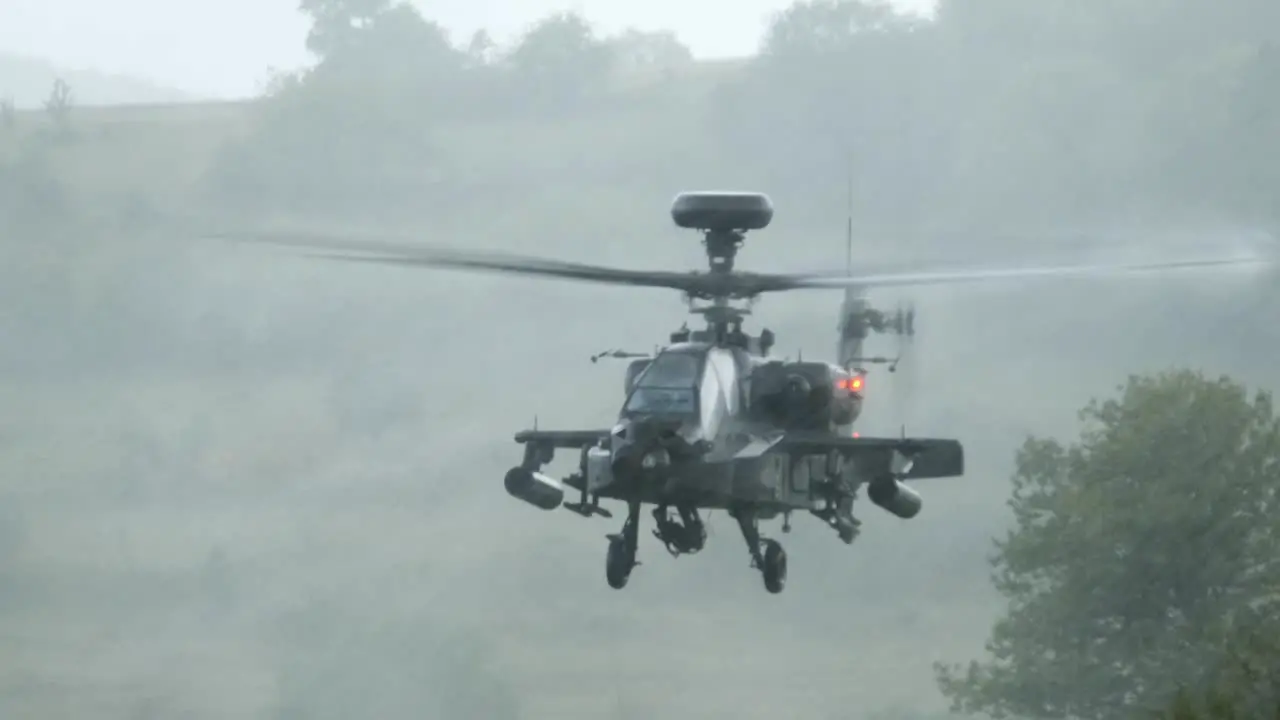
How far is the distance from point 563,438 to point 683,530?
2.04 meters

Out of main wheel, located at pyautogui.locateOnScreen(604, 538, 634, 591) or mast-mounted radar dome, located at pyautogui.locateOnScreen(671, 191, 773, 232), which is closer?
main wheel, located at pyautogui.locateOnScreen(604, 538, 634, 591)

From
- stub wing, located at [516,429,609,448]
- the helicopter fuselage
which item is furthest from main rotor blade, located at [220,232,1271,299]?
stub wing, located at [516,429,609,448]

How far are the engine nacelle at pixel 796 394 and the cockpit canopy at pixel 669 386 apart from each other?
1.23m

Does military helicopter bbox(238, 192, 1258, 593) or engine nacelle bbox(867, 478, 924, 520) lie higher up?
military helicopter bbox(238, 192, 1258, 593)

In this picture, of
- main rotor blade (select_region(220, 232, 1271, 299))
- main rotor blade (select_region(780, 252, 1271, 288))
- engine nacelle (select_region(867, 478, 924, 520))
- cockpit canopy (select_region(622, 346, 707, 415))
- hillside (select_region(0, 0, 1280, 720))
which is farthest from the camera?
hillside (select_region(0, 0, 1280, 720))

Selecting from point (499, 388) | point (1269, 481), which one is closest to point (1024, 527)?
point (1269, 481)

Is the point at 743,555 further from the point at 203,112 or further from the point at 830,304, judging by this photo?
the point at 203,112

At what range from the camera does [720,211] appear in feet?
89.4

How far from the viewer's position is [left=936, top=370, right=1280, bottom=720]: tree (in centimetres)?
4800

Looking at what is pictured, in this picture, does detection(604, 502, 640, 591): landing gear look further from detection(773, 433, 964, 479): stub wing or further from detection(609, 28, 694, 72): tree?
detection(609, 28, 694, 72): tree

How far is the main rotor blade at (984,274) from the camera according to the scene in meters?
25.7

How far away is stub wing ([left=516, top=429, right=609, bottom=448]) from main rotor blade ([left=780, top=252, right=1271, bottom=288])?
2885 mm

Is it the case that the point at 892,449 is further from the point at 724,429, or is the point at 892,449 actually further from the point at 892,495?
the point at 724,429

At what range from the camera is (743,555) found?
61875 mm
